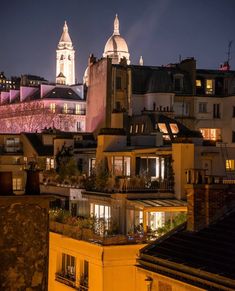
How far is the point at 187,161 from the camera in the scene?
1526 inches

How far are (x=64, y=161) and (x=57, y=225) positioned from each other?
17.8 meters

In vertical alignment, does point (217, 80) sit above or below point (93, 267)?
above

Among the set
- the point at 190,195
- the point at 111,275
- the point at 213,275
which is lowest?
the point at 111,275

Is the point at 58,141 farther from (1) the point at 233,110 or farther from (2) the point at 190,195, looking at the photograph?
(2) the point at 190,195

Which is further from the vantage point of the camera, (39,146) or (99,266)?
(39,146)

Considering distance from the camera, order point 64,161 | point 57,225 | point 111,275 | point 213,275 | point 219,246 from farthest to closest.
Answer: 1. point 64,161
2. point 57,225
3. point 111,275
4. point 219,246
5. point 213,275

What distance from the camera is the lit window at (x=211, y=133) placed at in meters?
81.5

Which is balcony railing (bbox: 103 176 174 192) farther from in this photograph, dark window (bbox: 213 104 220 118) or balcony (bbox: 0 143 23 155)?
dark window (bbox: 213 104 220 118)

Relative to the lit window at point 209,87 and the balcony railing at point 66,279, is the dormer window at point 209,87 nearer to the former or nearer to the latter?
the lit window at point 209,87

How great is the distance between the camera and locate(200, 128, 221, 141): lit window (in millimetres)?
81500

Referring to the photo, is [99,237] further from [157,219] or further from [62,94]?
[62,94]

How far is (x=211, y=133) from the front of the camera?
81750mm

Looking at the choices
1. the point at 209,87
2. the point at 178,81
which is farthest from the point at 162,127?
the point at 209,87

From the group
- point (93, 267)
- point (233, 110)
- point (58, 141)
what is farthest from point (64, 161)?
point (233, 110)
